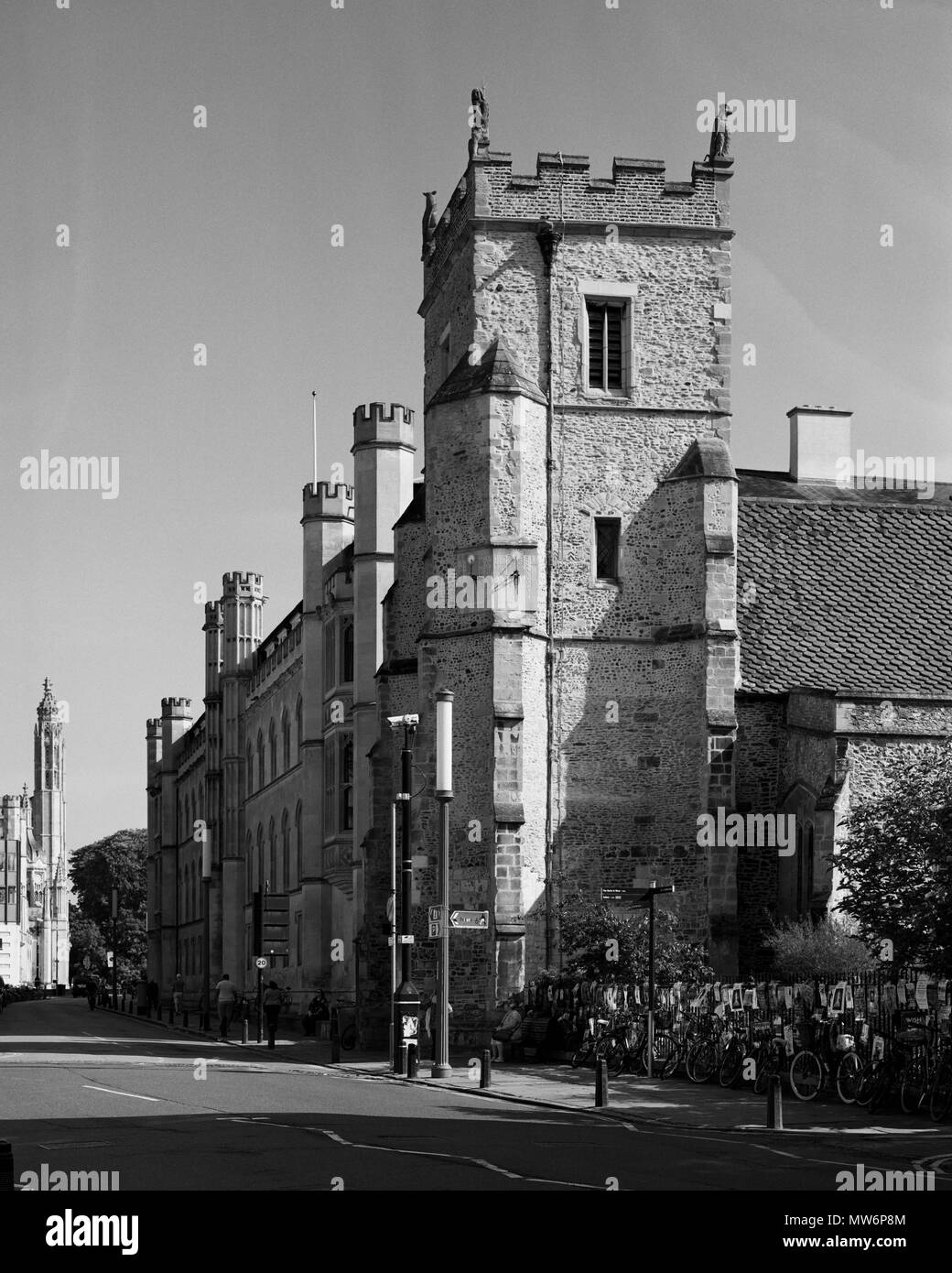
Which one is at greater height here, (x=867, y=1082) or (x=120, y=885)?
(x=867, y=1082)

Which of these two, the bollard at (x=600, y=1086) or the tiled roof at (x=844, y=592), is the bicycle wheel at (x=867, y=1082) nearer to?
the bollard at (x=600, y=1086)

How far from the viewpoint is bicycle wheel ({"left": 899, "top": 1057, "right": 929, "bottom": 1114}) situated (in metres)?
22.5

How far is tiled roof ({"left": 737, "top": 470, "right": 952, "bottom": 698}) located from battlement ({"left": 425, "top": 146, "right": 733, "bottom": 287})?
23.3 feet

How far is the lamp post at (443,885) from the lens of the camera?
31312mm

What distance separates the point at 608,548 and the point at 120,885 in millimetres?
98215

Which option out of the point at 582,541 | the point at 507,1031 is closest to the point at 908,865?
the point at 507,1031

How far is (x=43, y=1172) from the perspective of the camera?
49.5 ft

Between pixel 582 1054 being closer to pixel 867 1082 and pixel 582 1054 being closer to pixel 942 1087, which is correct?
pixel 867 1082

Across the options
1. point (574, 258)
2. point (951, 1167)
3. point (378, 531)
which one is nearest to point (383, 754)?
point (378, 531)

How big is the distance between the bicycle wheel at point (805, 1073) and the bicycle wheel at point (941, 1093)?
2.70m

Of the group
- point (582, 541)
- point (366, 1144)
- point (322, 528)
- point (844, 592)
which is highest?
point (322, 528)

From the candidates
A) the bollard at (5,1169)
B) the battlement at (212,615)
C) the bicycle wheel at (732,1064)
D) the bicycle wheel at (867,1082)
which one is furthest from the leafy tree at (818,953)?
the battlement at (212,615)

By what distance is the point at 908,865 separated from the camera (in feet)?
90.0

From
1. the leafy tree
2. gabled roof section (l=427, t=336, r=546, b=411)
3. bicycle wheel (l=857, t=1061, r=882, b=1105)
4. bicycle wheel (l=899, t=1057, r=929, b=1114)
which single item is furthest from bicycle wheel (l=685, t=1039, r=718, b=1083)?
gabled roof section (l=427, t=336, r=546, b=411)
